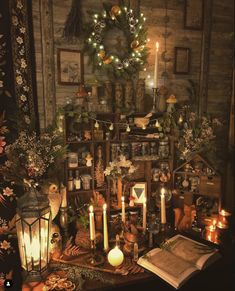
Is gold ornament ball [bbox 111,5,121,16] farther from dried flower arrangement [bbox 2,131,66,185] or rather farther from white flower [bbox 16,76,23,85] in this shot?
dried flower arrangement [bbox 2,131,66,185]

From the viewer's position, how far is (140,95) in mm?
3404

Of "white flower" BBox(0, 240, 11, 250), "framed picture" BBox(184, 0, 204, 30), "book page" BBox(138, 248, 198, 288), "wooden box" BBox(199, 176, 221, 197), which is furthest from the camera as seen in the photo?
"framed picture" BBox(184, 0, 204, 30)

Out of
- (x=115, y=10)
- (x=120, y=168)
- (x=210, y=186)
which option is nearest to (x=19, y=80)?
(x=115, y=10)

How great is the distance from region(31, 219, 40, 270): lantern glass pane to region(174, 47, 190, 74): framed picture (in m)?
2.74

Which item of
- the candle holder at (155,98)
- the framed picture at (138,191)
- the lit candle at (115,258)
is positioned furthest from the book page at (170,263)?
the candle holder at (155,98)

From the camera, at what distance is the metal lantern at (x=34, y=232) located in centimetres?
232

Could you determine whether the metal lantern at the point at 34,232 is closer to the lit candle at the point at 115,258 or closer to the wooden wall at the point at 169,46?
the lit candle at the point at 115,258

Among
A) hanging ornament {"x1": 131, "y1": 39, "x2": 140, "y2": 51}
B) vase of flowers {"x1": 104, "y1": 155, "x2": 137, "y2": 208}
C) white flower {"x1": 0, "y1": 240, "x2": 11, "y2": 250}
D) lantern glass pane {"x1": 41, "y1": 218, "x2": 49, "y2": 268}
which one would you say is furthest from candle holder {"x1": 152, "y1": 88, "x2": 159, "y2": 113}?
white flower {"x1": 0, "y1": 240, "x2": 11, "y2": 250}

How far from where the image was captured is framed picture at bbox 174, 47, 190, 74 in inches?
148

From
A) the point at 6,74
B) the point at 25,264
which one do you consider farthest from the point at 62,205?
the point at 6,74

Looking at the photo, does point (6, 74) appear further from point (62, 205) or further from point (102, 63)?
point (62, 205)

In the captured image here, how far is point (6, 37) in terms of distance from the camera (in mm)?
2893

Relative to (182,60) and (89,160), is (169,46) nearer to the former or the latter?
(182,60)

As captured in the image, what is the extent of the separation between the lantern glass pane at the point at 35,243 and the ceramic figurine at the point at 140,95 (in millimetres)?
1863
